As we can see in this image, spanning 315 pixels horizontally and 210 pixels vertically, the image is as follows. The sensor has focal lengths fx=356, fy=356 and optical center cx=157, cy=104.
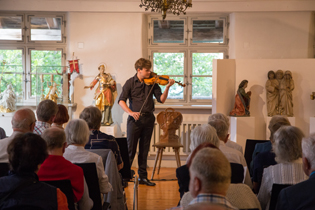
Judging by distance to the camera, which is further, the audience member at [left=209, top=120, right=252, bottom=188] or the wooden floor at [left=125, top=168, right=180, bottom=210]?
the wooden floor at [left=125, top=168, right=180, bottom=210]

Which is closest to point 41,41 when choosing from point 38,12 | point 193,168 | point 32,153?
point 38,12

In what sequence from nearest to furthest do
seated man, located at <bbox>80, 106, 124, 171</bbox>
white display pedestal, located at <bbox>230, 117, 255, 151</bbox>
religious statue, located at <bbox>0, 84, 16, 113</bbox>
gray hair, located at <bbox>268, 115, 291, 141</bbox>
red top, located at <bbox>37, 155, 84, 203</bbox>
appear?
red top, located at <bbox>37, 155, 84, 203</bbox>, seated man, located at <bbox>80, 106, 124, 171</bbox>, gray hair, located at <bbox>268, 115, 291, 141</bbox>, white display pedestal, located at <bbox>230, 117, 255, 151</bbox>, religious statue, located at <bbox>0, 84, 16, 113</bbox>

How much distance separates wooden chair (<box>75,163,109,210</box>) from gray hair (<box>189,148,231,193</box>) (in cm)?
117

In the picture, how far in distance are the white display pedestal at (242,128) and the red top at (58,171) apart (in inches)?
162

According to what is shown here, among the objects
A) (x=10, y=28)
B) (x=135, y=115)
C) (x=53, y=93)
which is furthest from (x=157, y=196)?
(x=10, y=28)

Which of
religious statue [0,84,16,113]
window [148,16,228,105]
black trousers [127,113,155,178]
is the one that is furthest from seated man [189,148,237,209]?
religious statue [0,84,16,113]

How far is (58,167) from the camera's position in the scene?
2.08m

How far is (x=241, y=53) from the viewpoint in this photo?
21.8ft

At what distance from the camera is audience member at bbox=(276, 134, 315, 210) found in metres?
1.67

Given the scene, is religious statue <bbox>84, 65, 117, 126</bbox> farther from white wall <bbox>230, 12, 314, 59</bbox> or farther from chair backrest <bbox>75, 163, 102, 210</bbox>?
chair backrest <bbox>75, 163, 102, 210</bbox>

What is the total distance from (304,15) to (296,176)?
17.2 ft

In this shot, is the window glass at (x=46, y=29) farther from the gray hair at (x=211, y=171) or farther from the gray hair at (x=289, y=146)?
the gray hair at (x=211, y=171)

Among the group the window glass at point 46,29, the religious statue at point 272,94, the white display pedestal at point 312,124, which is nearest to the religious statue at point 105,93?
the window glass at point 46,29

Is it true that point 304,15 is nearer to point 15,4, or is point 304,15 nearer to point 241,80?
point 241,80
